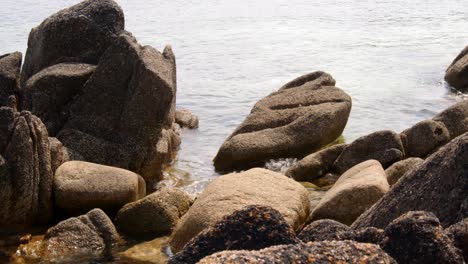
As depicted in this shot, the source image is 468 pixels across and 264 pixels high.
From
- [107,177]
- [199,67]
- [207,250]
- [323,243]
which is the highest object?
[323,243]

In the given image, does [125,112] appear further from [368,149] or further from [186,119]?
[186,119]

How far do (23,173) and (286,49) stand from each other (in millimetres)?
18761

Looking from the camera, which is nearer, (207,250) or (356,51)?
(207,250)

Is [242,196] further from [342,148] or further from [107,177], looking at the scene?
[342,148]

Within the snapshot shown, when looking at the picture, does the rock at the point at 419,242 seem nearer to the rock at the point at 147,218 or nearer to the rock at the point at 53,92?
the rock at the point at 147,218

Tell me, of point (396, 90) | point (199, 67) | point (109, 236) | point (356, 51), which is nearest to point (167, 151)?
point (109, 236)

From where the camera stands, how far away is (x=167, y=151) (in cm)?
1362

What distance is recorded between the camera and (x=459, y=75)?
2078 cm

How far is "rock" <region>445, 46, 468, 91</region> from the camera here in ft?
68.0

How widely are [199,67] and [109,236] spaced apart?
1540 cm

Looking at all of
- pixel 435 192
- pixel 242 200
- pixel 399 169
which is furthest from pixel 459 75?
pixel 435 192

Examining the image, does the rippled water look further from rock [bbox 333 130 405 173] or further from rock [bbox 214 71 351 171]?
rock [bbox 333 130 405 173]

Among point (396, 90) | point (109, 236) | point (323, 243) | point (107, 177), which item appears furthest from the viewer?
point (396, 90)

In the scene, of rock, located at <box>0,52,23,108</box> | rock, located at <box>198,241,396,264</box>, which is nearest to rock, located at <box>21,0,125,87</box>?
rock, located at <box>0,52,23,108</box>
